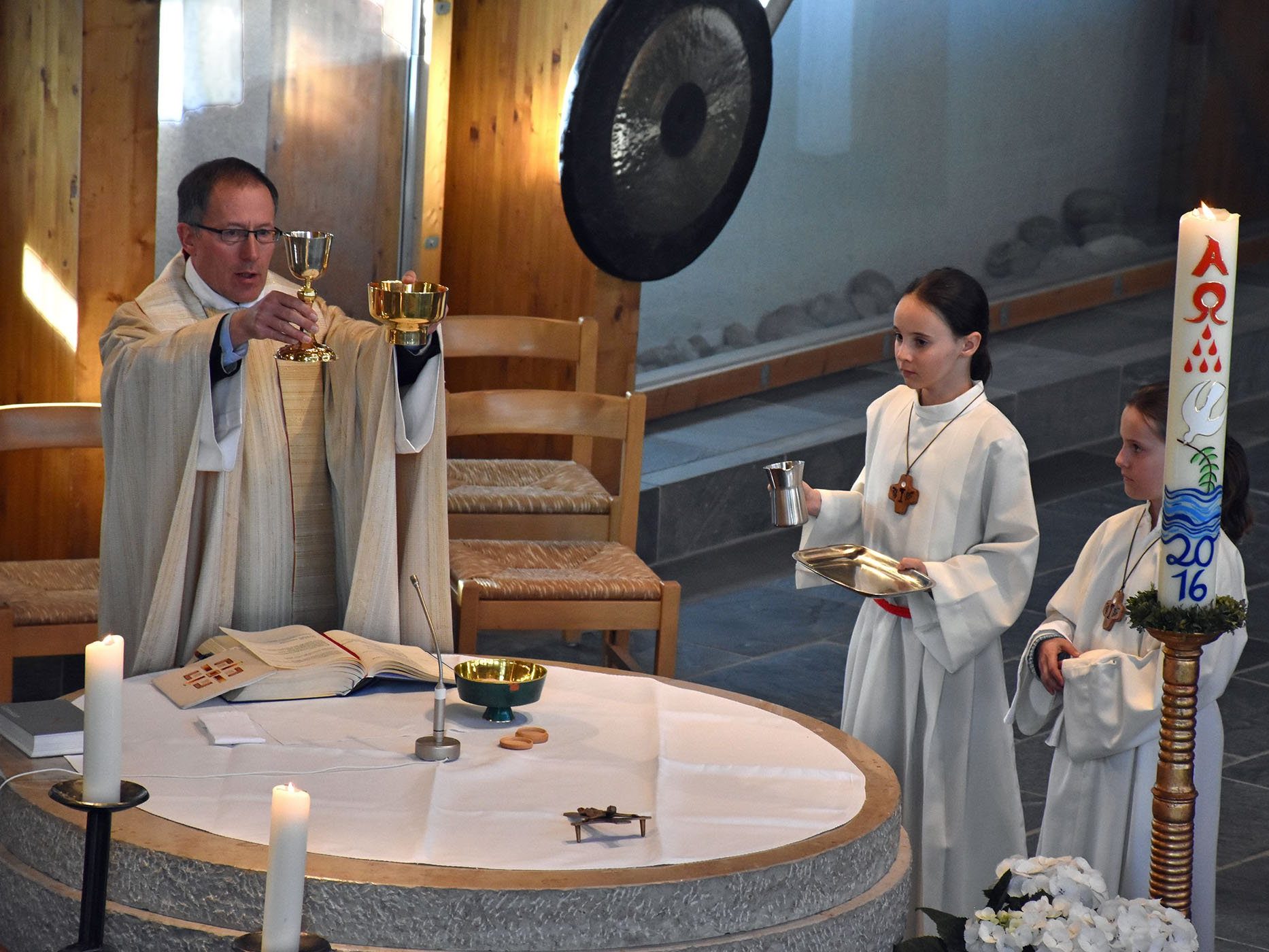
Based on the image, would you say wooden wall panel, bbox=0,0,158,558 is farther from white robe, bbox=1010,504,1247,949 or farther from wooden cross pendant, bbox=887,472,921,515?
white robe, bbox=1010,504,1247,949

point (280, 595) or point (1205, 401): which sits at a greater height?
point (1205, 401)

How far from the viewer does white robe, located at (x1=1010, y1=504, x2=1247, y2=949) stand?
2922 mm

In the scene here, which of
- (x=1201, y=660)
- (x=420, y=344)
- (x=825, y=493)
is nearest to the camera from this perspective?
(x=1201, y=660)

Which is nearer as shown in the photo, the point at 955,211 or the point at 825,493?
the point at 825,493

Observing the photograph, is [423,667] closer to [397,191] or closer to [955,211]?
[397,191]

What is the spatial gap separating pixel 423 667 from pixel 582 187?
2729 millimetres

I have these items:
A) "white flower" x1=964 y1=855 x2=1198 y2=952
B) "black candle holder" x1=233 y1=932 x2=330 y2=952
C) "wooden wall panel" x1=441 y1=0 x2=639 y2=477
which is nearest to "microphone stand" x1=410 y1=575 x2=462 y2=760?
"white flower" x1=964 y1=855 x2=1198 y2=952

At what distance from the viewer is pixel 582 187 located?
5.59 metres

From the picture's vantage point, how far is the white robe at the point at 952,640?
3.31 m

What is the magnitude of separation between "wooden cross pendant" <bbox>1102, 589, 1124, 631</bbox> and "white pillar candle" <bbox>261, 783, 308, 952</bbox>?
5.90ft

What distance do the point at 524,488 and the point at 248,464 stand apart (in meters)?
1.64

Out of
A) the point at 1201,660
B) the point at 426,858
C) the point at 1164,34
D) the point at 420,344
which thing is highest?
the point at 1164,34

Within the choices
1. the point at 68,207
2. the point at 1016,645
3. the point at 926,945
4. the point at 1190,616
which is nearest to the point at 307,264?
the point at 926,945

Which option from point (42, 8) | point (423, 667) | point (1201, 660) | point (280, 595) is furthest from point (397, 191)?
point (1201, 660)
